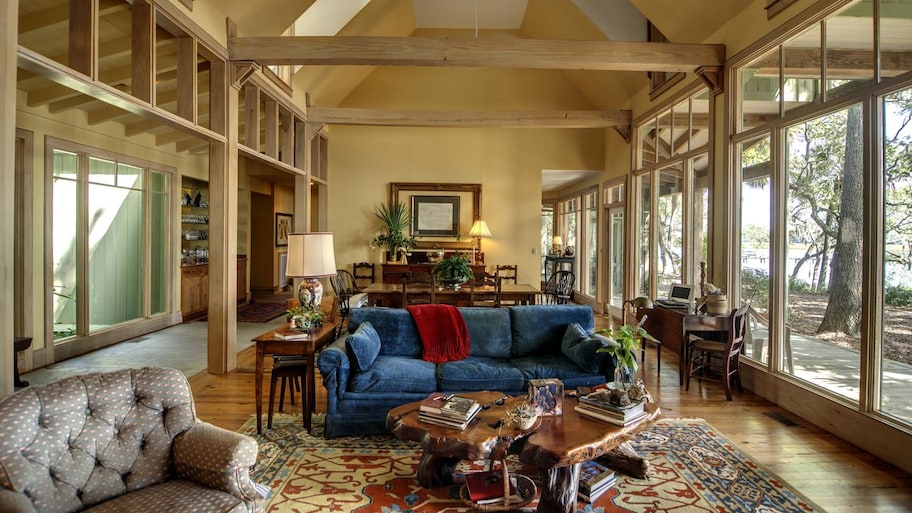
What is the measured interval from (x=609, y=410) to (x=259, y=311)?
7.63 m

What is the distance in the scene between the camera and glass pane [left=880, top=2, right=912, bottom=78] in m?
2.88

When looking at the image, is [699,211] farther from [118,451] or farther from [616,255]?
[118,451]

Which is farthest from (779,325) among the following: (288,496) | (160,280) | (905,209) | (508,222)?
(160,280)

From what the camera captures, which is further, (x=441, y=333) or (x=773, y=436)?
(x=441, y=333)

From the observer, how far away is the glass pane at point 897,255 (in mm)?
2908

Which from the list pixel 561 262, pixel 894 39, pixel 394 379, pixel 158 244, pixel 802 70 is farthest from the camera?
pixel 561 262

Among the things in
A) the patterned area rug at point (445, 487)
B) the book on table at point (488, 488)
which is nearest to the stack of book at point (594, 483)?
the patterned area rug at point (445, 487)

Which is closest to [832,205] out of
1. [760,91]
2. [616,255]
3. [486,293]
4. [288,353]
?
[760,91]

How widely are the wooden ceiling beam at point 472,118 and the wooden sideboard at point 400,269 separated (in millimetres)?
2504

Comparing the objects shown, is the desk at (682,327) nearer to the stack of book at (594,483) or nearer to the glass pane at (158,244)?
the stack of book at (594,483)

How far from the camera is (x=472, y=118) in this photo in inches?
287

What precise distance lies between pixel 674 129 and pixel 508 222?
3717 millimetres

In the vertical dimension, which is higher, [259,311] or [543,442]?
[543,442]

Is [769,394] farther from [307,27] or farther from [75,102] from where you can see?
[75,102]
